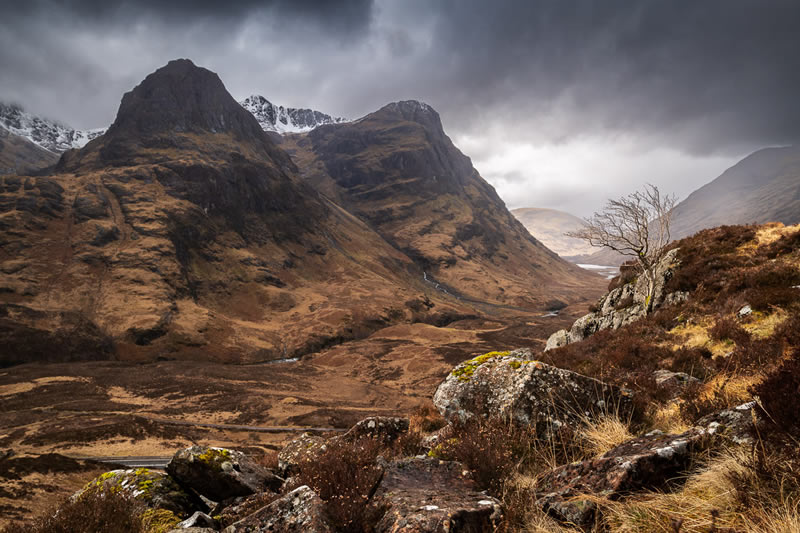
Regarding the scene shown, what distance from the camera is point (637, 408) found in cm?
522

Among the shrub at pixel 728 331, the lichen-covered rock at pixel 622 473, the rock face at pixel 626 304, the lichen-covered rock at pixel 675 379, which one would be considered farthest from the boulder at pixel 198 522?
the rock face at pixel 626 304

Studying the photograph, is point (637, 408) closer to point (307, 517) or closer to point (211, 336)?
point (307, 517)

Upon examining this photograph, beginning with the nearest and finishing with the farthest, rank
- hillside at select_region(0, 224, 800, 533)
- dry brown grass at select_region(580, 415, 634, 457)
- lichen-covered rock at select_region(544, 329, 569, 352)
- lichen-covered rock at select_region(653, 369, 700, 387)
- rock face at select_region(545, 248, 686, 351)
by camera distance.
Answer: hillside at select_region(0, 224, 800, 533) → dry brown grass at select_region(580, 415, 634, 457) → lichen-covered rock at select_region(653, 369, 700, 387) → rock face at select_region(545, 248, 686, 351) → lichen-covered rock at select_region(544, 329, 569, 352)

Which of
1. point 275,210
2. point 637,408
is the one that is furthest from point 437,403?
point 275,210

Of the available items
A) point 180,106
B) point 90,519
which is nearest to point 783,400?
point 90,519

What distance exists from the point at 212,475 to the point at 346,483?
323 centimetres

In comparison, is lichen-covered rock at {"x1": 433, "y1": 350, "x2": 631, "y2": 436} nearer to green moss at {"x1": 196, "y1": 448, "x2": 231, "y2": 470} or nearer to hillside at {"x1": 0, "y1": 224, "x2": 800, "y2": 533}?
hillside at {"x1": 0, "y1": 224, "x2": 800, "y2": 533}

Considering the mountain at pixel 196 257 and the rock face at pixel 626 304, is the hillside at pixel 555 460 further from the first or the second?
the mountain at pixel 196 257

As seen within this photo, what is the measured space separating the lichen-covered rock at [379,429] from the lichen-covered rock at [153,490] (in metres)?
2.99

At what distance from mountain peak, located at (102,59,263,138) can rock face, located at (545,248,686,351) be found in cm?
15565

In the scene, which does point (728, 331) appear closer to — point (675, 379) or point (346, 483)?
point (675, 379)

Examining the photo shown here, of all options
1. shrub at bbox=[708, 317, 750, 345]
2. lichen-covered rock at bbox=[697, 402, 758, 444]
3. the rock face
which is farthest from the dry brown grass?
the rock face

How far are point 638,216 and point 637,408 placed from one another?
17.3 meters

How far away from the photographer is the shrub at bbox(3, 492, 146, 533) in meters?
3.88
